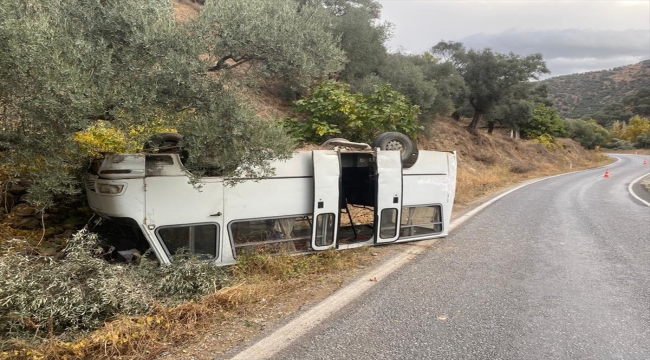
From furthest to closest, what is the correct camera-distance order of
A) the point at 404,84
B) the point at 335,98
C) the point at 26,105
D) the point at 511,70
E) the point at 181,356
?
the point at 511,70
the point at 404,84
the point at 335,98
the point at 26,105
the point at 181,356

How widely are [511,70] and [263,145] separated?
34.2 metres

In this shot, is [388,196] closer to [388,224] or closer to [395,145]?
[388,224]

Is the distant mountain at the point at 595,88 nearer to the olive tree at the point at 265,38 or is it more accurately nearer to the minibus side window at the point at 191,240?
the olive tree at the point at 265,38

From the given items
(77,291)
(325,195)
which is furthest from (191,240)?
(325,195)

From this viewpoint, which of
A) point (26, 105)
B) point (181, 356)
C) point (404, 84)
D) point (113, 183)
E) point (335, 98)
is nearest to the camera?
point (181, 356)

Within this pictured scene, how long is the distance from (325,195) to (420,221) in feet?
8.44

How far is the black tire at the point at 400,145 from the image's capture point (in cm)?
787

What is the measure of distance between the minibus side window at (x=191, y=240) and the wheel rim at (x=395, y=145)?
371 centimetres

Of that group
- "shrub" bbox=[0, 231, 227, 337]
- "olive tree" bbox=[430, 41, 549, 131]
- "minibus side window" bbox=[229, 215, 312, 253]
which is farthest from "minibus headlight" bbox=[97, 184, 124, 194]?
"olive tree" bbox=[430, 41, 549, 131]

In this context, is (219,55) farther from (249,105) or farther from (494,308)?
(494,308)

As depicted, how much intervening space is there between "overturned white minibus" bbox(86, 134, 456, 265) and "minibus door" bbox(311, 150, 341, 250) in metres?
0.02

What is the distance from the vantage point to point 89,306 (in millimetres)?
4074

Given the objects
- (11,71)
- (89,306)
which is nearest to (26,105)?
(11,71)

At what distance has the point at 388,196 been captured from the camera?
7.41 m
